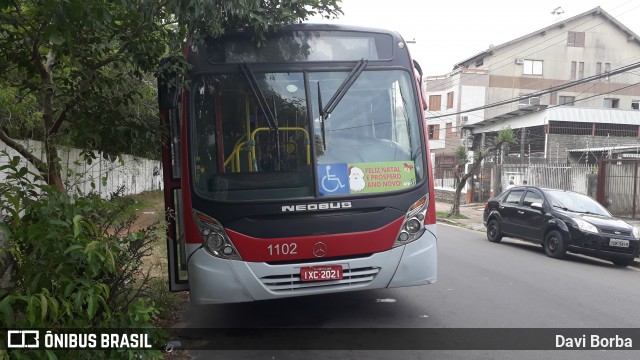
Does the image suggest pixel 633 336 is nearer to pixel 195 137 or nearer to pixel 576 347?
pixel 576 347

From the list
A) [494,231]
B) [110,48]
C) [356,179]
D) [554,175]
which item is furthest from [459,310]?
[554,175]

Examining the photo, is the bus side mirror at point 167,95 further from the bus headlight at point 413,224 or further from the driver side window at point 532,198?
the driver side window at point 532,198

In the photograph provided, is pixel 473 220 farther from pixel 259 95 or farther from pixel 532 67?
pixel 532 67

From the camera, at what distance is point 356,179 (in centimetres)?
486

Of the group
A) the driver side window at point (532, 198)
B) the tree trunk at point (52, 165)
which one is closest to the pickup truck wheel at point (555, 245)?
the driver side window at point (532, 198)

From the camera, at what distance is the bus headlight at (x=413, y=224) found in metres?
4.90

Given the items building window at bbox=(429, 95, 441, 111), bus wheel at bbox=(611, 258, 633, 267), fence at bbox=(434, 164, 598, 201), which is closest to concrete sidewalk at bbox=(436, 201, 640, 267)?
fence at bbox=(434, 164, 598, 201)

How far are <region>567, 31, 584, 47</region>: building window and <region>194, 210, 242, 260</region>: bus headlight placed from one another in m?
43.8

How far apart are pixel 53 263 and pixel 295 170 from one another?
2380mm

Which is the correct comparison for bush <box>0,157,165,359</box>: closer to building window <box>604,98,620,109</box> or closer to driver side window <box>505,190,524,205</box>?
driver side window <box>505,190,524,205</box>

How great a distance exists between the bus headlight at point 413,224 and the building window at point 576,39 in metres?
42.4

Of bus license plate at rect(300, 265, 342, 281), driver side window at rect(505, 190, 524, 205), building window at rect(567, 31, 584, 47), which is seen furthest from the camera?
building window at rect(567, 31, 584, 47)

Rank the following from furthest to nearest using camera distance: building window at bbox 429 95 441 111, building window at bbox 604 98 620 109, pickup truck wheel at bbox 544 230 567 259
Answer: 1. building window at bbox 429 95 441 111
2. building window at bbox 604 98 620 109
3. pickup truck wheel at bbox 544 230 567 259

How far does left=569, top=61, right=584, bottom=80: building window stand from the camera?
4131 cm
